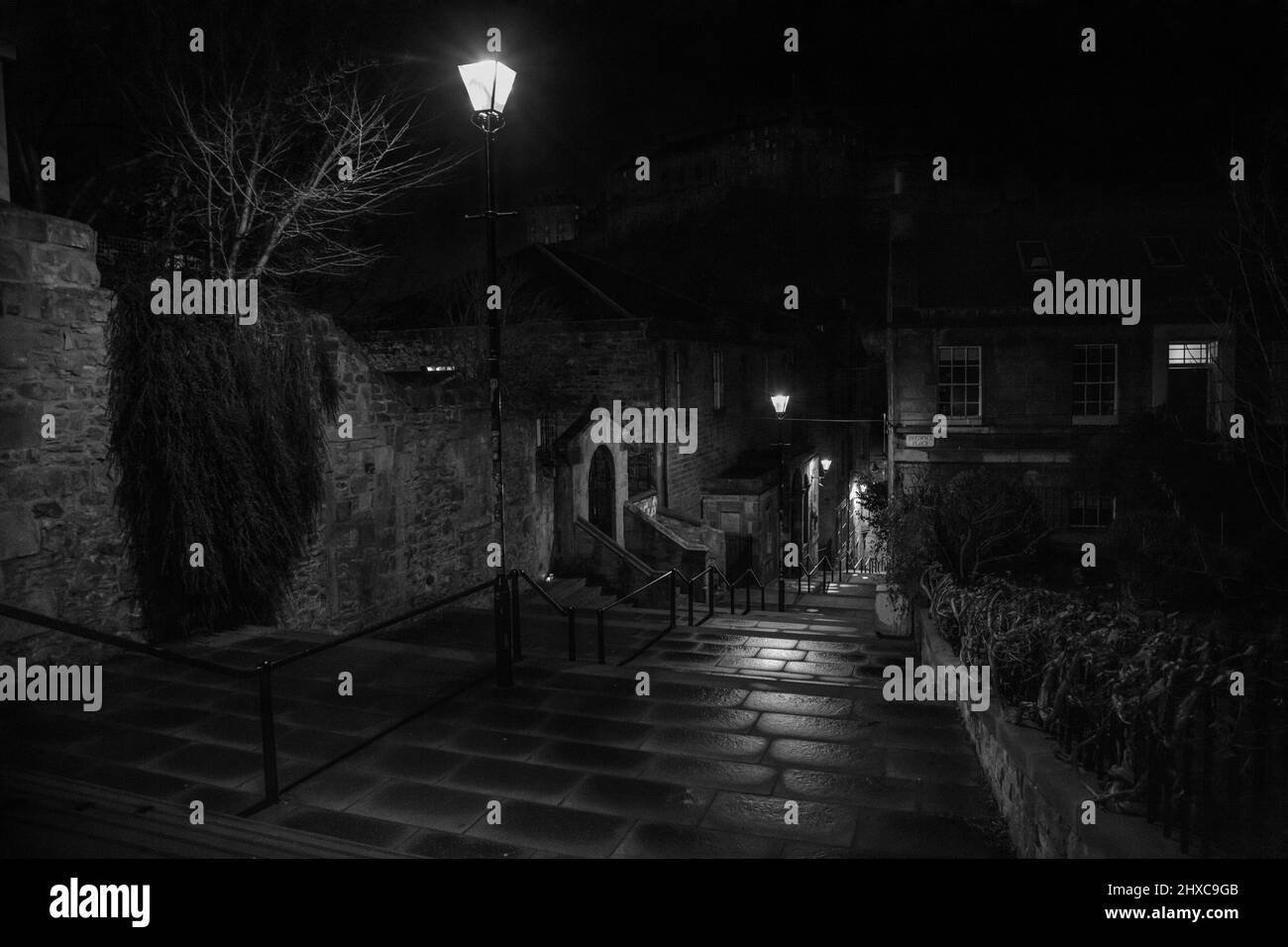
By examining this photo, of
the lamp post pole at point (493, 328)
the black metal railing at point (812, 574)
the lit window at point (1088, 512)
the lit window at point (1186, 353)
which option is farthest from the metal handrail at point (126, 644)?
the lit window at point (1186, 353)

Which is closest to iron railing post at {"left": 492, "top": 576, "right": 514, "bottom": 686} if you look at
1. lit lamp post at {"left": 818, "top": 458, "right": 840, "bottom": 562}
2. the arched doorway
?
the arched doorway

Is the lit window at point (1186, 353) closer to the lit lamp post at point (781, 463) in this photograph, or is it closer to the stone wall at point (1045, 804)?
the lit lamp post at point (781, 463)

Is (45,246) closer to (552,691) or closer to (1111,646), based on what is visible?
(552,691)

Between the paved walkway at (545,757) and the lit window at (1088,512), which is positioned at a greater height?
the lit window at (1088,512)

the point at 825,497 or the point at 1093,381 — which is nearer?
the point at 1093,381

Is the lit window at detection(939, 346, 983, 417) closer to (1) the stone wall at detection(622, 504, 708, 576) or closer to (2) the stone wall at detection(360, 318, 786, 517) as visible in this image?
(2) the stone wall at detection(360, 318, 786, 517)

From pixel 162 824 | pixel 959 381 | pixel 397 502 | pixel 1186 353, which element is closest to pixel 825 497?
pixel 959 381

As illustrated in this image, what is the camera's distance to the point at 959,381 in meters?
20.8

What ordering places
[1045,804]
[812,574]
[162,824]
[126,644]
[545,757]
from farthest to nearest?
1. [812,574]
2. [545,757]
3. [126,644]
4. [162,824]
5. [1045,804]

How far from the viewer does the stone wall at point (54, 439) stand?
755cm

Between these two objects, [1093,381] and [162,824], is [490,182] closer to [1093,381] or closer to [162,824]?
[162,824]

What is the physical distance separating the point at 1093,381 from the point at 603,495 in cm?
1147

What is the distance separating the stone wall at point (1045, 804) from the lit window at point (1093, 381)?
1630cm

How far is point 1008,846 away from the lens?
4.93m
